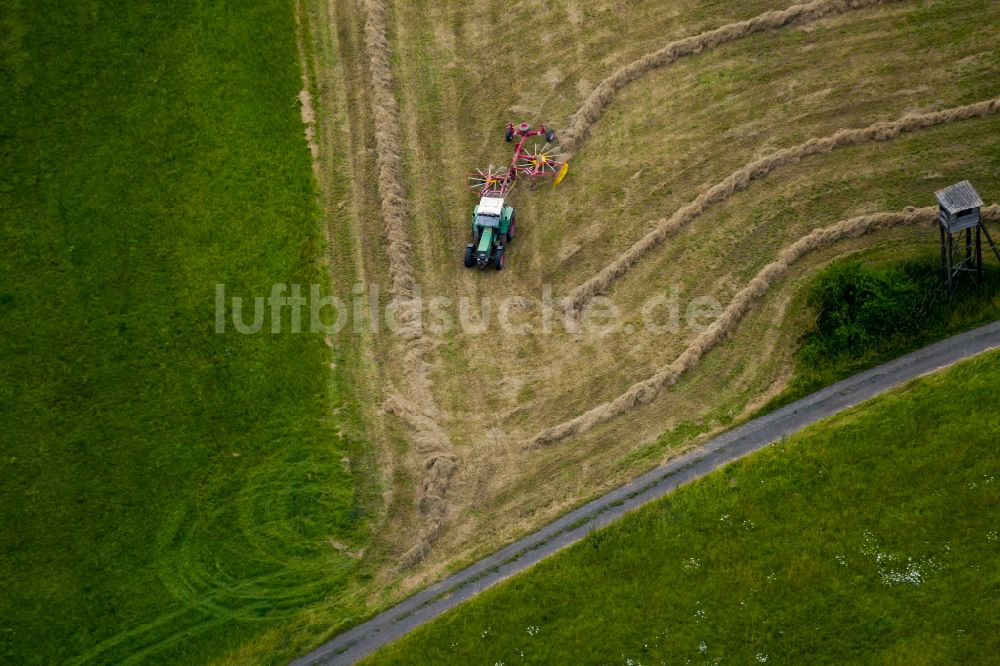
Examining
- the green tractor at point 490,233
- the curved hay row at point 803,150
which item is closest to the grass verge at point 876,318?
the curved hay row at point 803,150

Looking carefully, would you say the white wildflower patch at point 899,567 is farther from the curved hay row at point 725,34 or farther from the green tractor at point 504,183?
the curved hay row at point 725,34

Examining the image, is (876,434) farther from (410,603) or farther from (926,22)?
(926,22)

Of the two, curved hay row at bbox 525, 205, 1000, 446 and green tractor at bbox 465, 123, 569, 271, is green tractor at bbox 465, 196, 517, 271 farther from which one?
curved hay row at bbox 525, 205, 1000, 446

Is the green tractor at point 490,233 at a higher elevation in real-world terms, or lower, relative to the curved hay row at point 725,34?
lower

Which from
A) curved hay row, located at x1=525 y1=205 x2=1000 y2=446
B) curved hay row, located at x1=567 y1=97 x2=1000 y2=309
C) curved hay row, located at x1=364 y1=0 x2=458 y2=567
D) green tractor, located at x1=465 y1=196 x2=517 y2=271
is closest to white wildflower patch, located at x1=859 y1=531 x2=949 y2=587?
curved hay row, located at x1=525 y1=205 x2=1000 y2=446

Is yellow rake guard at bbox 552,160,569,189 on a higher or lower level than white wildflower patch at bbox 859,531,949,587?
higher

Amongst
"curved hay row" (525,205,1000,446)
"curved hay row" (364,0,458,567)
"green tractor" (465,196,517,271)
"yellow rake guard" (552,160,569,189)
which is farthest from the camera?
"yellow rake guard" (552,160,569,189)

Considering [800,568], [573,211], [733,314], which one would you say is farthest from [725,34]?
[800,568]
